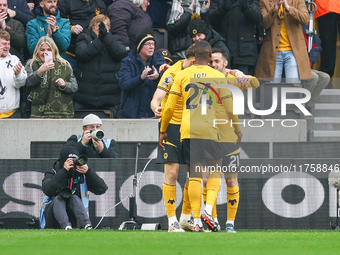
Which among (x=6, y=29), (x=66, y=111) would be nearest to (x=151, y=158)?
(x=66, y=111)

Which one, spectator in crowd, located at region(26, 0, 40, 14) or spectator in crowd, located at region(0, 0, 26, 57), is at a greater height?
spectator in crowd, located at region(26, 0, 40, 14)

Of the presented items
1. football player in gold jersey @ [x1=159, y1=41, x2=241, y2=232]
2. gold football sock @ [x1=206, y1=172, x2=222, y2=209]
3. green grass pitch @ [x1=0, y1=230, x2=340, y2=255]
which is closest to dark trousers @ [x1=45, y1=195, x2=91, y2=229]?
green grass pitch @ [x1=0, y1=230, x2=340, y2=255]

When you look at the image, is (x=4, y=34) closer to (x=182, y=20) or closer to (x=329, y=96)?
(x=182, y=20)

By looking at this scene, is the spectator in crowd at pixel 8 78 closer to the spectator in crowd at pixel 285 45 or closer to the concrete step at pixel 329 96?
the spectator in crowd at pixel 285 45

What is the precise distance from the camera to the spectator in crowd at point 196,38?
1094 centimetres

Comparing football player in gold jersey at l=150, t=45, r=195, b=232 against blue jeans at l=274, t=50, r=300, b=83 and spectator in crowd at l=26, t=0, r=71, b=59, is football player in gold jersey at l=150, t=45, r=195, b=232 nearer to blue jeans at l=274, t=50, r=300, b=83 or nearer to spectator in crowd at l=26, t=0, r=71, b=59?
spectator in crowd at l=26, t=0, r=71, b=59

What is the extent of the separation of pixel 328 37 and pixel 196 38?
3.26 meters

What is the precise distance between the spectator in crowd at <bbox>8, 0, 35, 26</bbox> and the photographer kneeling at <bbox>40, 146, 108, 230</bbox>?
148 inches

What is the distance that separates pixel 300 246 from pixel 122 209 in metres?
3.71

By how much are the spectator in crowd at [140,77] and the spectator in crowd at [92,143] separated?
1.63 m

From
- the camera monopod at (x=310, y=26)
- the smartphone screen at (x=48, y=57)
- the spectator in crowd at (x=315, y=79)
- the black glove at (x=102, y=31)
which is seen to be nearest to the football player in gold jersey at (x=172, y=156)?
the smartphone screen at (x=48, y=57)

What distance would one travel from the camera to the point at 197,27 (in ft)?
35.9

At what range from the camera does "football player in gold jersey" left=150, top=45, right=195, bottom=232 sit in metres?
7.79

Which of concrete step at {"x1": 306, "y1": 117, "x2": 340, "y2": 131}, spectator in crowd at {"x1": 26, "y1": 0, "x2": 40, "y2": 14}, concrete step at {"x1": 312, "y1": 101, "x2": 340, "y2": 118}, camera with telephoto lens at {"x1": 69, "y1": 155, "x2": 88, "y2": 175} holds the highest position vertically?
spectator in crowd at {"x1": 26, "y1": 0, "x2": 40, "y2": 14}
